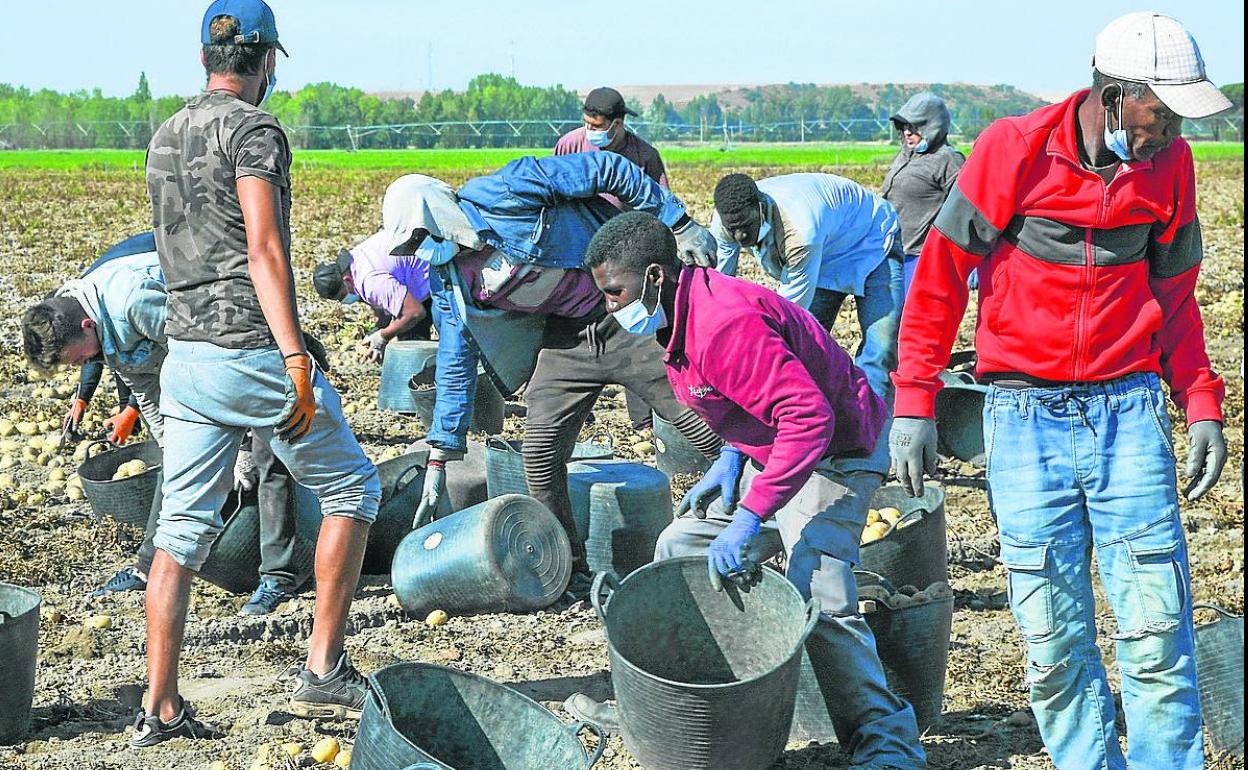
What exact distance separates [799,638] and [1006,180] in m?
1.10

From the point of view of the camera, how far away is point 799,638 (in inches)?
123

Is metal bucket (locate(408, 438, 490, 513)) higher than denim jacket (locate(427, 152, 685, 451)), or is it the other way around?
denim jacket (locate(427, 152, 685, 451))

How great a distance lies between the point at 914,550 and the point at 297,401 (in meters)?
1.97

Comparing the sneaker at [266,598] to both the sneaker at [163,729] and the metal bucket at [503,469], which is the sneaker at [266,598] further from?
the sneaker at [163,729]

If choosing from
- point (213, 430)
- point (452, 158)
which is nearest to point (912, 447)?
point (213, 430)

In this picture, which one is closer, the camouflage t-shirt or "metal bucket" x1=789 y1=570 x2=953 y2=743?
the camouflage t-shirt

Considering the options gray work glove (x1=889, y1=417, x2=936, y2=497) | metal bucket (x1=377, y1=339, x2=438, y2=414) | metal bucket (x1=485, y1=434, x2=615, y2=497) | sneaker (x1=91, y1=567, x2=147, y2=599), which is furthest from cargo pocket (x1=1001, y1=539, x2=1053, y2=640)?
metal bucket (x1=377, y1=339, x2=438, y2=414)

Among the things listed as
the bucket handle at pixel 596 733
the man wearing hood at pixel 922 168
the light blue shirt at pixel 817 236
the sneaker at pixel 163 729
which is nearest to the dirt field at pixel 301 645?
the sneaker at pixel 163 729

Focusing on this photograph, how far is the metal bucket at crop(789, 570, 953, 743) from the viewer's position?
144 inches

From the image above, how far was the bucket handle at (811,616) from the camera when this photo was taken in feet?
10.1

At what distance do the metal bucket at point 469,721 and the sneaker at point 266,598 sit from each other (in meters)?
1.79

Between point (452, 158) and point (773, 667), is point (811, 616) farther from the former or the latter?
point (452, 158)

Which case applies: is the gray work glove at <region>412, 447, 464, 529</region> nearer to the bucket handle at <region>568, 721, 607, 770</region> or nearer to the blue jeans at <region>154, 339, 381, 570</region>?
the blue jeans at <region>154, 339, 381, 570</region>

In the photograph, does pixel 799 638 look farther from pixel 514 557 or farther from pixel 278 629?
pixel 278 629
